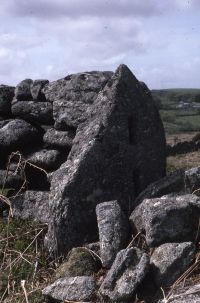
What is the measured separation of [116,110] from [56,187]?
1.45 m

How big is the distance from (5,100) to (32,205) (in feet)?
9.55

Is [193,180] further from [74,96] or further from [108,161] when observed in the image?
[74,96]

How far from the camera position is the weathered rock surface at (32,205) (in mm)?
11062

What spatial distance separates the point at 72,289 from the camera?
8.11 m

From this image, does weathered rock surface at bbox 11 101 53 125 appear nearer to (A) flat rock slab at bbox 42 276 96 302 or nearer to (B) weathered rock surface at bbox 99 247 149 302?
(A) flat rock slab at bbox 42 276 96 302

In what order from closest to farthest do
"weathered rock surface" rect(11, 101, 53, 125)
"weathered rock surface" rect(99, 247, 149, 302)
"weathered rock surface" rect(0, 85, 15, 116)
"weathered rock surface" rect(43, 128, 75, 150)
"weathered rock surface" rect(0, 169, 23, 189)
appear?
"weathered rock surface" rect(99, 247, 149, 302), "weathered rock surface" rect(43, 128, 75, 150), "weathered rock surface" rect(0, 169, 23, 189), "weathered rock surface" rect(11, 101, 53, 125), "weathered rock surface" rect(0, 85, 15, 116)

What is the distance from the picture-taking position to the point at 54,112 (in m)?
12.3

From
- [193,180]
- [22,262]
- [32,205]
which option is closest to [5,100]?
[32,205]

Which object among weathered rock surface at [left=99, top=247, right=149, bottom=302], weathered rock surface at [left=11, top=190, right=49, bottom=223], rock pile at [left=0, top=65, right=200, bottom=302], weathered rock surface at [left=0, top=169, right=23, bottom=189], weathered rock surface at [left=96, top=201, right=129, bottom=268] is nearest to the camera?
weathered rock surface at [left=99, top=247, right=149, bottom=302]

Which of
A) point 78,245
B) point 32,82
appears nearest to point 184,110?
Result: point 32,82

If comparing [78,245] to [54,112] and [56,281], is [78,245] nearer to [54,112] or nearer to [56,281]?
[56,281]

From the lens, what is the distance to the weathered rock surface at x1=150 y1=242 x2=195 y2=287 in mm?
7973

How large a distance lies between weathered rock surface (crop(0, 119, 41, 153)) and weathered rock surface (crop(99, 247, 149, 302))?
4.82 metres

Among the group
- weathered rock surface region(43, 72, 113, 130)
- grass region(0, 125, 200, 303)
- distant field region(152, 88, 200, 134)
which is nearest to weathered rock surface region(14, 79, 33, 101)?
weathered rock surface region(43, 72, 113, 130)
